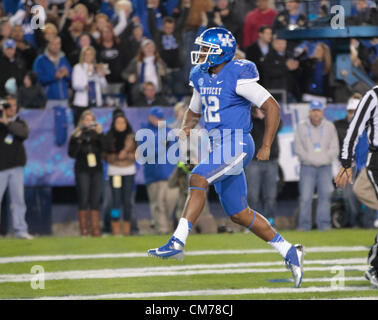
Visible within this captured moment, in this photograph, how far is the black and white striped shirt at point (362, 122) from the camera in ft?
27.2

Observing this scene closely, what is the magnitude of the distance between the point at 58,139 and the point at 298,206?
3.81 m

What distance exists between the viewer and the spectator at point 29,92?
46.6 ft

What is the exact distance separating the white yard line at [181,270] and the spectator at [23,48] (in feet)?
17.7

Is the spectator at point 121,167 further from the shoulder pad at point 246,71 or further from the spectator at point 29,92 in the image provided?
the shoulder pad at point 246,71

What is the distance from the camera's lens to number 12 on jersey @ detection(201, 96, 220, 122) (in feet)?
27.0

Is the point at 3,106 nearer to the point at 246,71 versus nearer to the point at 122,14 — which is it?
the point at 122,14

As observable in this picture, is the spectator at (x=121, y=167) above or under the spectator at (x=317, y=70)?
under

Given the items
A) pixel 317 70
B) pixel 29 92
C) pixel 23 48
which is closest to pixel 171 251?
pixel 29 92

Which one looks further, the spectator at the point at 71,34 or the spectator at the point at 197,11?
the spectator at the point at 197,11

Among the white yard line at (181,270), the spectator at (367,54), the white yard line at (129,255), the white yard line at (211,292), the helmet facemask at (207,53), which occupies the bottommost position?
the white yard line at (129,255)

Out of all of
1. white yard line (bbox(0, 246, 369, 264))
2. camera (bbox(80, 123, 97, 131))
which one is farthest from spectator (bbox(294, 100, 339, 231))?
camera (bbox(80, 123, 97, 131))

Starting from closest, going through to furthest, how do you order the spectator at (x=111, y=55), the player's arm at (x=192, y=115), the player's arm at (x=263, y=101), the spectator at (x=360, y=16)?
1. the player's arm at (x=263, y=101)
2. the player's arm at (x=192, y=115)
3. the spectator at (x=360, y=16)
4. the spectator at (x=111, y=55)

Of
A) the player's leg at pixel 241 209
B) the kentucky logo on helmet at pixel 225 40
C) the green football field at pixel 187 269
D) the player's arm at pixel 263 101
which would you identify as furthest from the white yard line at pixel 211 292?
the kentucky logo on helmet at pixel 225 40

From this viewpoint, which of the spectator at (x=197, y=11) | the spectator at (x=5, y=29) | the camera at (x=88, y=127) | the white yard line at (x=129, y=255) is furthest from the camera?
the spectator at (x=197, y=11)
